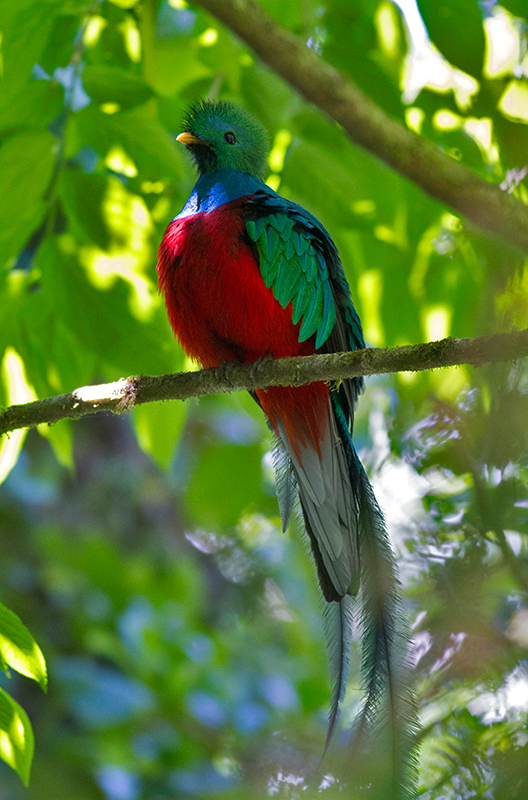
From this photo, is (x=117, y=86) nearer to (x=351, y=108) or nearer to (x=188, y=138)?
(x=188, y=138)

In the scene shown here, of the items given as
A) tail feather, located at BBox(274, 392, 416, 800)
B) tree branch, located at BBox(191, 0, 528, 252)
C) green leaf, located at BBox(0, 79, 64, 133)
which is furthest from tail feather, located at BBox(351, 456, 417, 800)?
green leaf, located at BBox(0, 79, 64, 133)

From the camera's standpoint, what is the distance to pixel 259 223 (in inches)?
110

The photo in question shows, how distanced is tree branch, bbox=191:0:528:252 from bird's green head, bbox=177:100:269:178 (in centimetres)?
56

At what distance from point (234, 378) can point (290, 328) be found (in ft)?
1.24

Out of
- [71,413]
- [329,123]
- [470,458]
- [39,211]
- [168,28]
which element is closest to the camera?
[470,458]

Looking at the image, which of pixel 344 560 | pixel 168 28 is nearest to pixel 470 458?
pixel 344 560

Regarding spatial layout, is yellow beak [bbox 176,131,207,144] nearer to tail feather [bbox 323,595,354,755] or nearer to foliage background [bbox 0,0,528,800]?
foliage background [bbox 0,0,528,800]

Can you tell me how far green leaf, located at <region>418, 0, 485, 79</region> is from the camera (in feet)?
8.11

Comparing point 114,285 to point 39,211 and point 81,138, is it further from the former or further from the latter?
point 81,138

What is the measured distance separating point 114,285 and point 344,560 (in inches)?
50.7

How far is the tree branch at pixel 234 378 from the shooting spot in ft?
6.47

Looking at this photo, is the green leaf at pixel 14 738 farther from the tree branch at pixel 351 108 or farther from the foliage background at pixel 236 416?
the tree branch at pixel 351 108

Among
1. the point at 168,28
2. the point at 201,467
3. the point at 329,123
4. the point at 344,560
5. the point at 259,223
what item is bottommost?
the point at 344,560

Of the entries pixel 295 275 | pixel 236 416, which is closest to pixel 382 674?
pixel 295 275
